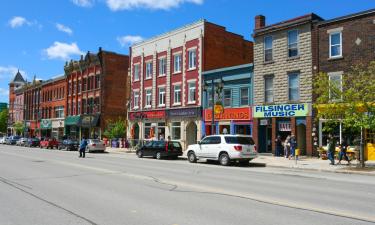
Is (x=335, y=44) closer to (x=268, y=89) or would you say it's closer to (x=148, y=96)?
(x=268, y=89)

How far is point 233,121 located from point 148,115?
42.1 feet

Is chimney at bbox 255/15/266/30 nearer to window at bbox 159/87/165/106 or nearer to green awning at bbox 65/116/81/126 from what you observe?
window at bbox 159/87/165/106

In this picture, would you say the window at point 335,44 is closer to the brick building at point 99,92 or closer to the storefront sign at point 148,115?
the storefront sign at point 148,115

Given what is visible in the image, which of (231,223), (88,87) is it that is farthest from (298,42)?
(88,87)

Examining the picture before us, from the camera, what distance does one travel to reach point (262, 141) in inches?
1227

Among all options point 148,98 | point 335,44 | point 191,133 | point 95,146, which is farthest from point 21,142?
point 335,44

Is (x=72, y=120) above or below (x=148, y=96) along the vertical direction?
below

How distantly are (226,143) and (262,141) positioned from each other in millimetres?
9504

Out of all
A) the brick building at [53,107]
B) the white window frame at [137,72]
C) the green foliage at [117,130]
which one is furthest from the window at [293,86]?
the brick building at [53,107]

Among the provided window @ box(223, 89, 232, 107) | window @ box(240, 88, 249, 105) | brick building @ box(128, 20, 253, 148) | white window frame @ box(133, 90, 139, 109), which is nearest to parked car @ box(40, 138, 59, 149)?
brick building @ box(128, 20, 253, 148)

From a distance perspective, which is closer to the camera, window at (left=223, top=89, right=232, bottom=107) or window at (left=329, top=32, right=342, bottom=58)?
window at (left=329, top=32, right=342, bottom=58)

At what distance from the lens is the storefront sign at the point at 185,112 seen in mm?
35897

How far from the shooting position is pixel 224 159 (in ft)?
74.0

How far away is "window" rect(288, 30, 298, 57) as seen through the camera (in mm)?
28812
